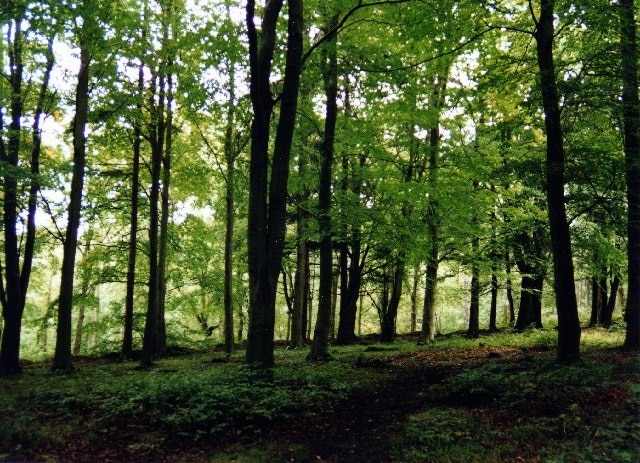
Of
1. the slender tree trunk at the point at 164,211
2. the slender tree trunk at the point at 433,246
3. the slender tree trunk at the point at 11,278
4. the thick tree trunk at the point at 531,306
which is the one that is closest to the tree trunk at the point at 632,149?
the slender tree trunk at the point at 433,246

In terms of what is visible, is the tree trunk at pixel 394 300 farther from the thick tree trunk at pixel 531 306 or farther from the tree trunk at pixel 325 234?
the tree trunk at pixel 325 234

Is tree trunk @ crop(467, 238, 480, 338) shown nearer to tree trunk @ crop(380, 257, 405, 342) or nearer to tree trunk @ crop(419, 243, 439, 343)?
tree trunk @ crop(419, 243, 439, 343)

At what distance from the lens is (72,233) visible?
1329cm

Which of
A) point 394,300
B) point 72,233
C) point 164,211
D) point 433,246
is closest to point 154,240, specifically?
point 164,211

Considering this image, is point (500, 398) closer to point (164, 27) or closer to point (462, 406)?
point (462, 406)

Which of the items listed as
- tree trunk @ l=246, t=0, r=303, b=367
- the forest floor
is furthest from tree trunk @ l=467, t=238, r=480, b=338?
tree trunk @ l=246, t=0, r=303, b=367

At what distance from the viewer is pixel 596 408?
5.89 m

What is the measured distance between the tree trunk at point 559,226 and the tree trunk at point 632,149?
1.25 meters

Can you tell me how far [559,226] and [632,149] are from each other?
205cm

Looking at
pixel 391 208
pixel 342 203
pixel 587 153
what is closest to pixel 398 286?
pixel 391 208

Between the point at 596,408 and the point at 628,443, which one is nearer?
the point at 628,443

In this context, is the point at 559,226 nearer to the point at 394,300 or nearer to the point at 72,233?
the point at 394,300

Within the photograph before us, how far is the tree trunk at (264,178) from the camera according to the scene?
9.09m

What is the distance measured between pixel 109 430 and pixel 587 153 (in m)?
10.1
